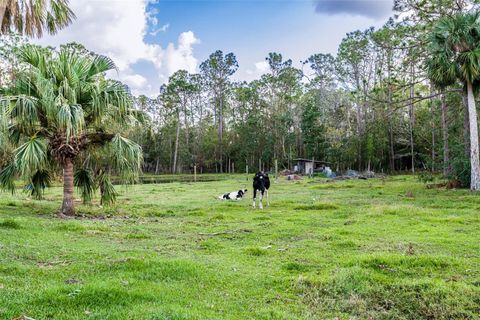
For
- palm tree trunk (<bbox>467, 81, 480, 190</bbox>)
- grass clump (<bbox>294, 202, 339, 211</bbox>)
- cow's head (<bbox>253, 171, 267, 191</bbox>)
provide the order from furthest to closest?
palm tree trunk (<bbox>467, 81, 480, 190</bbox>) < cow's head (<bbox>253, 171, 267, 191</bbox>) < grass clump (<bbox>294, 202, 339, 211</bbox>)

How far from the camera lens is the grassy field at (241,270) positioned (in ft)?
15.6

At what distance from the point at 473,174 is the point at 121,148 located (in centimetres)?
1677

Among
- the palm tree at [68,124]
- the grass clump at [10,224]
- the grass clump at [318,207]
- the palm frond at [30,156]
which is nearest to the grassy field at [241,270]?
the grass clump at [10,224]

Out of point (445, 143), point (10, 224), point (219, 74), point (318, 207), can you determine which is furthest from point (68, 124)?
point (219, 74)

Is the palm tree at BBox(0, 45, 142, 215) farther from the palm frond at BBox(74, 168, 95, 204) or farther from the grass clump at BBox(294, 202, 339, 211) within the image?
the grass clump at BBox(294, 202, 339, 211)

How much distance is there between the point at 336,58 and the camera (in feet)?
177

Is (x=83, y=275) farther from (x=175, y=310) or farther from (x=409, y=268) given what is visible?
(x=409, y=268)

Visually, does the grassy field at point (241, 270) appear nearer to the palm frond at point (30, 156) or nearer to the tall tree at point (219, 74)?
the palm frond at point (30, 156)

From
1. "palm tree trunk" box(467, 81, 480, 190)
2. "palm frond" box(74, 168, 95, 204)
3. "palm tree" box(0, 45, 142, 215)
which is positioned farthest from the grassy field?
"palm tree trunk" box(467, 81, 480, 190)

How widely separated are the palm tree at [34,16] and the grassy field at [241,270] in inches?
231

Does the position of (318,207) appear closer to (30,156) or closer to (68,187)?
(68,187)

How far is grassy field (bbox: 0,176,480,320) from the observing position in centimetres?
475

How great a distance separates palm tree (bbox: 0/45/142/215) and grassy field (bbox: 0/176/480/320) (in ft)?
8.45

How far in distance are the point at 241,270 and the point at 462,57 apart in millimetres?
18206
